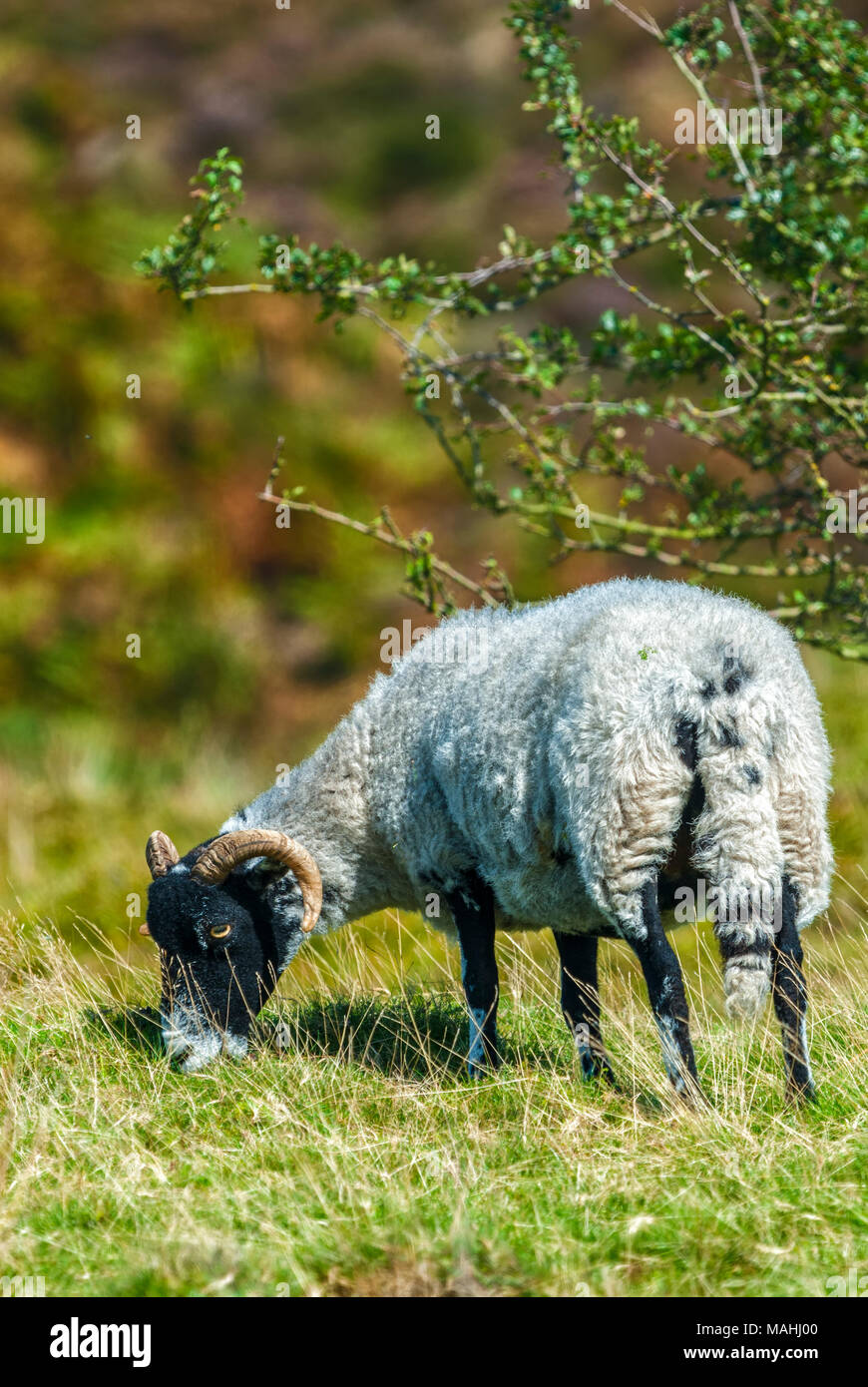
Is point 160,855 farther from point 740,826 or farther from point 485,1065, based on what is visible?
point 740,826

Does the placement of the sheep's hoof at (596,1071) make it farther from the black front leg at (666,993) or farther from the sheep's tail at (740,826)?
the sheep's tail at (740,826)

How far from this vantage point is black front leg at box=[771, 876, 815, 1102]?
5.52 m

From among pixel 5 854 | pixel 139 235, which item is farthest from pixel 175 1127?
pixel 139 235

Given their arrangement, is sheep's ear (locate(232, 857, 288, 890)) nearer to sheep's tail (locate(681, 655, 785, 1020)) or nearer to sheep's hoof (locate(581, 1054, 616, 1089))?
sheep's hoof (locate(581, 1054, 616, 1089))

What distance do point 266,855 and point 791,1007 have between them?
8.15 ft

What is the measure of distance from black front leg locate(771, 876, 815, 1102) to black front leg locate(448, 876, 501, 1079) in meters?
1.33

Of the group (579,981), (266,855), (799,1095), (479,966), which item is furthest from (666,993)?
(266,855)

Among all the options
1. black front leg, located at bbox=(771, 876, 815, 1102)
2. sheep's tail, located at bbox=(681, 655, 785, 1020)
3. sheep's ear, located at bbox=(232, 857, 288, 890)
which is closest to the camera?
sheep's tail, located at bbox=(681, 655, 785, 1020)

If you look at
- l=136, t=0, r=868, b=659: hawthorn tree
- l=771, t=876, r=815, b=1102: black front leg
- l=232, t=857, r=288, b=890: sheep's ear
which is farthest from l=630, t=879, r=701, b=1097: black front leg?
l=136, t=0, r=868, b=659: hawthorn tree

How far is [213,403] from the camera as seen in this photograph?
92.7ft

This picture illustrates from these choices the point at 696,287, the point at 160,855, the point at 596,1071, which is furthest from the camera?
the point at 696,287

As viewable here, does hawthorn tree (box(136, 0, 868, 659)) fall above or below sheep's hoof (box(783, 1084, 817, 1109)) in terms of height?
above

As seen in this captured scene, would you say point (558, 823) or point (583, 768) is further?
point (558, 823)

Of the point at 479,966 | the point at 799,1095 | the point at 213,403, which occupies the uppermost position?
the point at 213,403
